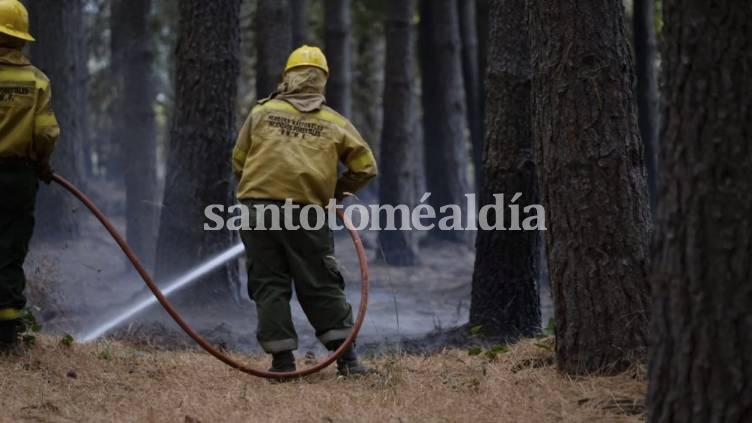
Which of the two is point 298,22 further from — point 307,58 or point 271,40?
point 307,58

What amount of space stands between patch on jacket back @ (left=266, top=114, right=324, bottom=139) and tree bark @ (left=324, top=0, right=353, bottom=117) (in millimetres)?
11693

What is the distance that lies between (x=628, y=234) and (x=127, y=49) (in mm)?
12848

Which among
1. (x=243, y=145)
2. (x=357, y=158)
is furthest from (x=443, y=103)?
(x=243, y=145)

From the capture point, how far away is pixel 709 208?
4496 millimetres

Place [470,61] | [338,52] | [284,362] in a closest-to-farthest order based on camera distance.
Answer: [284,362] → [338,52] → [470,61]

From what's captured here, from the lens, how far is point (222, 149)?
37.8 ft

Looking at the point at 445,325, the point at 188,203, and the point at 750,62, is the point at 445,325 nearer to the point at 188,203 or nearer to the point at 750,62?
the point at 188,203

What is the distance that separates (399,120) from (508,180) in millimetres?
9180

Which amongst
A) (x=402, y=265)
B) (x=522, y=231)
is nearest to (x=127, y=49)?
(x=402, y=265)

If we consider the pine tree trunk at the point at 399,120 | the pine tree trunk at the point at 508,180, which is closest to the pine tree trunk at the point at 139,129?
the pine tree trunk at the point at 399,120

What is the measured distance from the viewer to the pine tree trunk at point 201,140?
11.3 metres

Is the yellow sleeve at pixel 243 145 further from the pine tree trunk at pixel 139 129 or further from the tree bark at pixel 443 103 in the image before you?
the tree bark at pixel 443 103

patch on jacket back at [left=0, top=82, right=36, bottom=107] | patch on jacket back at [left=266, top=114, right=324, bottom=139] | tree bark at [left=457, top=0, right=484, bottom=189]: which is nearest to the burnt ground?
patch on jacket back at [left=266, top=114, right=324, bottom=139]

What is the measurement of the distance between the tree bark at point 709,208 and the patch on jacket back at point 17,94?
3928 millimetres
